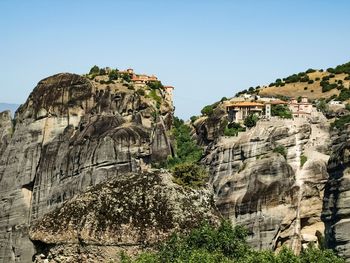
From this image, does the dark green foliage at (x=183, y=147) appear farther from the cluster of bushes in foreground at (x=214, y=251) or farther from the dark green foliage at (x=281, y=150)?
the cluster of bushes in foreground at (x=214, y=251)

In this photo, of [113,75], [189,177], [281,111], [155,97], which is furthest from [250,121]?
[189,177]

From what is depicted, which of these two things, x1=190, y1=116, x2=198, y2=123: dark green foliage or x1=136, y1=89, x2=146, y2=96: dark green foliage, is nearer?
x1=136, y1=89, x2=146, y2=96: dark green foliage

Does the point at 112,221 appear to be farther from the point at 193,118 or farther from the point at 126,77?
the point at 193,118

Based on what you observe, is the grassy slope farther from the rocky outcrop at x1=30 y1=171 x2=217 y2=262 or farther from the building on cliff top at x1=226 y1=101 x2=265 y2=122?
the rocky outcrop at x1=30 y1=171 x2=217 y2=262

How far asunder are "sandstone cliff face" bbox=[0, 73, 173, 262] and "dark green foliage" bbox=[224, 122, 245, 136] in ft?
28.7

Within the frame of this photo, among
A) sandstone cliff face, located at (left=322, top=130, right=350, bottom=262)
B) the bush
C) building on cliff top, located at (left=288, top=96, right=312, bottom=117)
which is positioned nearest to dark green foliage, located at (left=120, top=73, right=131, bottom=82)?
building on cliff top, located at (left=288, top=96, right=312, bottom=117)

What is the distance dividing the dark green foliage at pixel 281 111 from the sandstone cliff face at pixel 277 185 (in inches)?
109

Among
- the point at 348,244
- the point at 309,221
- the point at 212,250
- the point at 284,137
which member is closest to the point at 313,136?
the point at 284,137

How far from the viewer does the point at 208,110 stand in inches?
3536

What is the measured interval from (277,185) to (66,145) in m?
28.6

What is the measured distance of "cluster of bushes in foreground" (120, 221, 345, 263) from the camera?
2309cm

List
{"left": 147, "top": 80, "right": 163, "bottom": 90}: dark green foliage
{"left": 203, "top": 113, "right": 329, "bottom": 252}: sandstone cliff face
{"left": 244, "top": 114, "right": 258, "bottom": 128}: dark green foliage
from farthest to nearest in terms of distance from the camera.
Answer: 1. {"left": 147, "top": 80, "right": 163, "bottom": 90}: dark green foliage
2. {"left": 244, "top": 114, "right": 258, "bottom": 128}: dark green foliage
3. {"left": 203, "top": 113, "right": 329, "bottom": 252}: sandstone cliff face

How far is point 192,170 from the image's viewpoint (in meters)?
25.9

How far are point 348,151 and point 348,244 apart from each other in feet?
25.3
